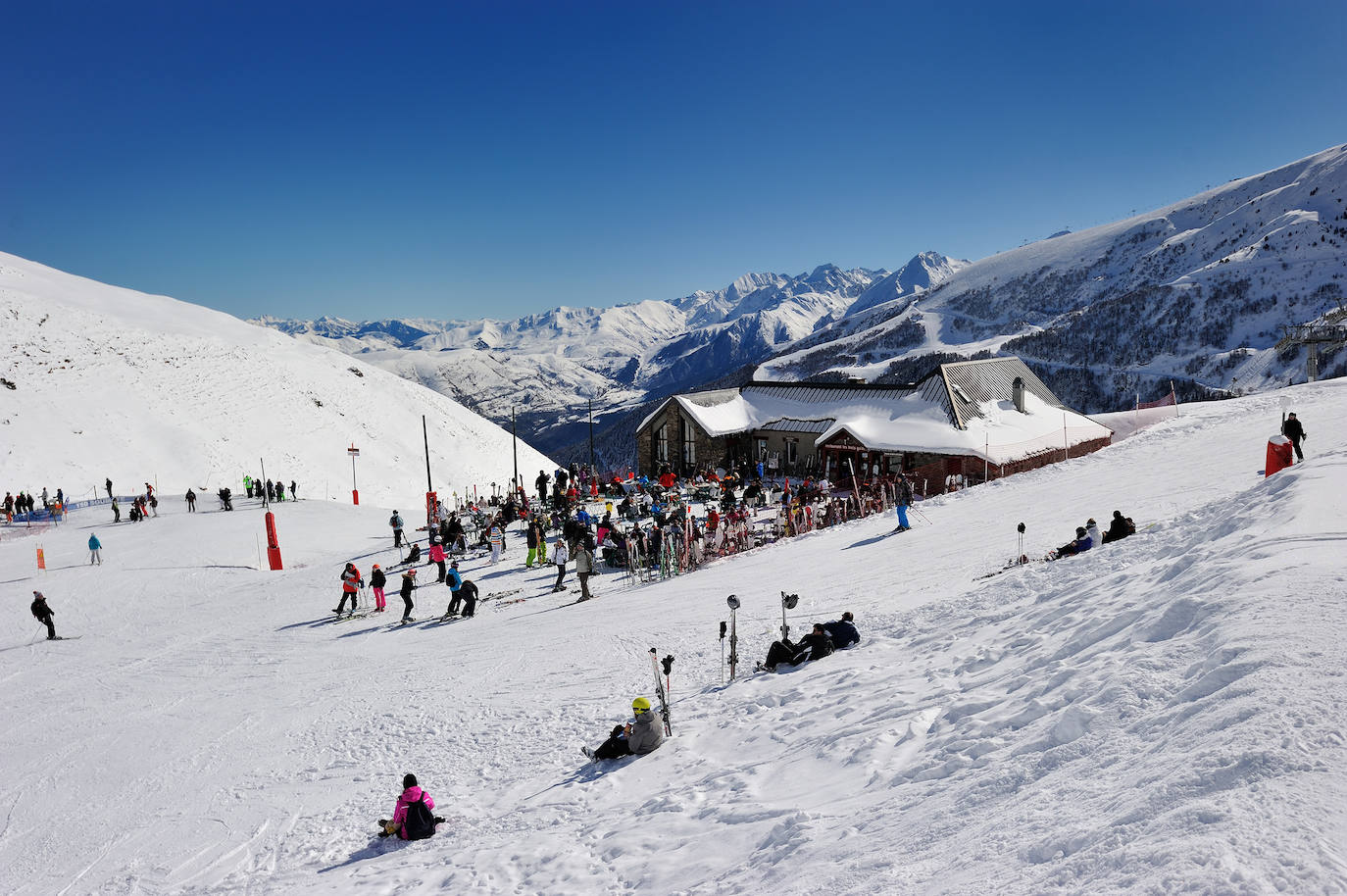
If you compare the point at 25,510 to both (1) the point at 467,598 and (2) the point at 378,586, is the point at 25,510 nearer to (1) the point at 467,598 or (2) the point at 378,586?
(2) the point at 378,586

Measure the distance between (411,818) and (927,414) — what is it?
95.3 feet

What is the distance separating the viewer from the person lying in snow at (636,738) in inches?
385

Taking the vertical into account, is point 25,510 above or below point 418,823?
above

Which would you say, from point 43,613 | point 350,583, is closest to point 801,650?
point 350,583

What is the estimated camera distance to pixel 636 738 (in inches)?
385

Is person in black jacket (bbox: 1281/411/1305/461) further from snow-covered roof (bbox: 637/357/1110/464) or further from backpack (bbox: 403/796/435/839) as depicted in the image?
backpack (bbox: 403/796/435/839)

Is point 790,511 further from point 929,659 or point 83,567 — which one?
point 83,567

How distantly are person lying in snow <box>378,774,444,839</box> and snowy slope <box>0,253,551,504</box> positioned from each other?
47778 millimetres

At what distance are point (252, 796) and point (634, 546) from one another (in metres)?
12.2

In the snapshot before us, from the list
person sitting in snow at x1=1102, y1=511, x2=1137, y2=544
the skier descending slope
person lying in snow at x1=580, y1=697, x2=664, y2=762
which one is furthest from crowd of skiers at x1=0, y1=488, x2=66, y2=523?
person sitting in snow at x1=1102, y1=511, x2=1137, y2=544

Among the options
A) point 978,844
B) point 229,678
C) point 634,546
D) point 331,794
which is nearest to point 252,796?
point 331,794

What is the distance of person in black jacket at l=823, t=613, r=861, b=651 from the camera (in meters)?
12.0

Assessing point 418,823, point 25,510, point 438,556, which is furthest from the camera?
point 25,510

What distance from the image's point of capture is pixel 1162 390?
137 metres
